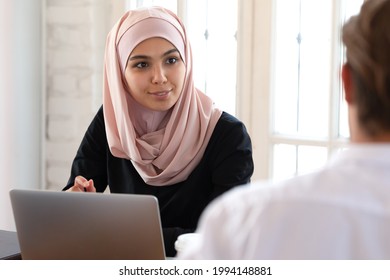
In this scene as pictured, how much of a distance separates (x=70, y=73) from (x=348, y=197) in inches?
97.7

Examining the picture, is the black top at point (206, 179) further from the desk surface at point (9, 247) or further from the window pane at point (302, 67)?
the window pane at point (302, 67)

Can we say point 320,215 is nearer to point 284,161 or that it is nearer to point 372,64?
point 372,64

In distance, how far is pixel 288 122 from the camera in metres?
2.65

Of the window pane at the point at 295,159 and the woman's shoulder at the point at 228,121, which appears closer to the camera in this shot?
the woman's shoulder at the point at 228,121

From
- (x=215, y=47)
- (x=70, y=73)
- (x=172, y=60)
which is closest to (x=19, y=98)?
(x=70, y=73)

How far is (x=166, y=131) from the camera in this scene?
208 centimetres

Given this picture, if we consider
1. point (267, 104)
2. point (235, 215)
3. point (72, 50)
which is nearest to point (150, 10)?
point (267, 104)

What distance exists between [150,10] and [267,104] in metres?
0.71

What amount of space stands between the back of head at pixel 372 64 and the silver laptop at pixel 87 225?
0.64 meters

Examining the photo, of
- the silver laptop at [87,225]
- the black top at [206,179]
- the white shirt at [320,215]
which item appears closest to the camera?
the white shirt at [320,215]

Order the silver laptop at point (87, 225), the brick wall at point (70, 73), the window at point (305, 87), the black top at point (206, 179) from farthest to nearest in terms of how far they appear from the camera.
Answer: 1. the brick wall at point (70, 73)
2. the window at point (305, 87)
3. the black top at point (206, 179)
4. the silver laptop at point (87, 225)

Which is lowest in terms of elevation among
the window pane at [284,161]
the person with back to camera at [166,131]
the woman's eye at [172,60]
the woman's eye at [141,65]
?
the window pane at [284,161]

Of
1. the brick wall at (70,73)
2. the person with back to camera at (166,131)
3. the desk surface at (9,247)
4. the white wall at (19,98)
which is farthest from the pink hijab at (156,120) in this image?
the white wall at (19,98)

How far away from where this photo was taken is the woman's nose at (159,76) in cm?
198
